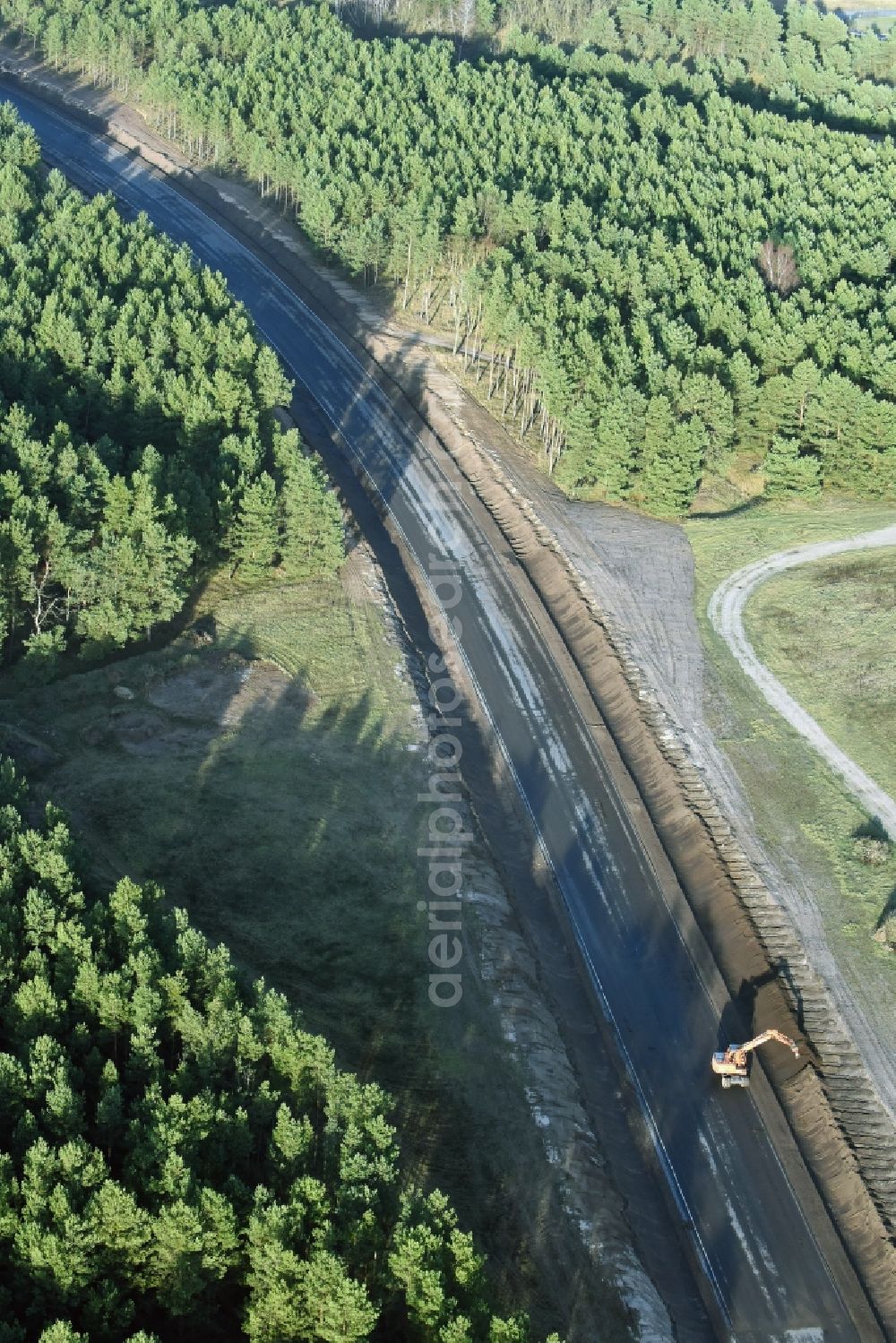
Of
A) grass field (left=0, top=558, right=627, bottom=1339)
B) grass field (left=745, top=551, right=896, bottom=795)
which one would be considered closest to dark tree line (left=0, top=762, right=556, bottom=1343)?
grass field (left=0, top=558, right=627, bottom=1339)

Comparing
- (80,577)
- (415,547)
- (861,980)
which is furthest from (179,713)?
(861,980)

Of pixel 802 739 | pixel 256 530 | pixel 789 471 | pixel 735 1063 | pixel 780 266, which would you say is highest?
pixel 780 266

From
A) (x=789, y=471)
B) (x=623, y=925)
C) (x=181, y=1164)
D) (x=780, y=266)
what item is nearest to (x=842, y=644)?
(x=789, y=471)

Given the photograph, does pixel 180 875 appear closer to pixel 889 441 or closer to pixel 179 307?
pixel 179 307

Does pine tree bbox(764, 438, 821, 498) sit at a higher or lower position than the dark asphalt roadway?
higher

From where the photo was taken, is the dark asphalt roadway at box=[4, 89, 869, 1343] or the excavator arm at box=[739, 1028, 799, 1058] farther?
the excavator arm at box=[739, 1028, 799, 1058]

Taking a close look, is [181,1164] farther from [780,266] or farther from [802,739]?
[780,266]

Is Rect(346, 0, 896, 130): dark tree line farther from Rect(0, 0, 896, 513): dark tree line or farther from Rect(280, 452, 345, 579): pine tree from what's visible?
Rect(280, 452, 345, 579): pine tree
